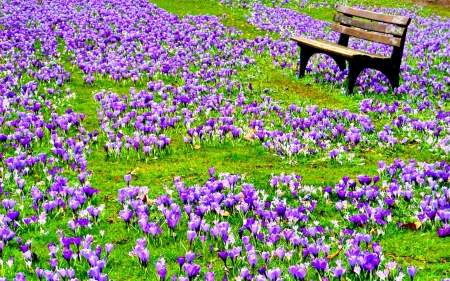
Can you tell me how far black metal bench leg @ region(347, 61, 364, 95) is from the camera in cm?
1184

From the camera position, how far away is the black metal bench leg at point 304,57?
1352 cm

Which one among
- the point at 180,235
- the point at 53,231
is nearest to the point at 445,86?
the point at 180,235

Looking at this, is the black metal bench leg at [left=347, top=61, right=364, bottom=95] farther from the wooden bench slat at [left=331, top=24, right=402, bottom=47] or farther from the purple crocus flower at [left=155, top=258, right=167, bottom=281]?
the purple crocus flower at [left=155, top=258, right=167, bottom=281]

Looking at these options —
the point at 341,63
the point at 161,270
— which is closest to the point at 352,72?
the point at 341,63

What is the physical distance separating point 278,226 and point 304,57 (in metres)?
8.56

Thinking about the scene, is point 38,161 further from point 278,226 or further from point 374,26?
point 374,26

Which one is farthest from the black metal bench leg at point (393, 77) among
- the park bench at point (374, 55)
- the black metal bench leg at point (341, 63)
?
the black metal bench leg at point (341, 63)

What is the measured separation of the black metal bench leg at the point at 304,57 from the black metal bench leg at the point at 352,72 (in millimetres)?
1687

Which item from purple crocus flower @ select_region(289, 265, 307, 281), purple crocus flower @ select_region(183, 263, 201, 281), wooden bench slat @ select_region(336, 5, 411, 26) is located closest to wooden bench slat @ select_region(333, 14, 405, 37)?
wooden bench slat @ select_region(336, 5, 411, 26)

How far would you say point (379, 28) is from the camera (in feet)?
42.7

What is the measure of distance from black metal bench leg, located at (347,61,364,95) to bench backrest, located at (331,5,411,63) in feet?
3.24

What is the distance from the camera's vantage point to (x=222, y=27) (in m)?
19.6

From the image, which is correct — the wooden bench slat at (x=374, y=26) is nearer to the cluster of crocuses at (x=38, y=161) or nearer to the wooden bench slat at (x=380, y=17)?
the wooden bench slat at (x=380, y=17)

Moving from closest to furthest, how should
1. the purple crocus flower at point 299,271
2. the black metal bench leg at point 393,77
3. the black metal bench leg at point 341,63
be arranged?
the purple crocus flower at point 299,271, the black metal bench leg at point 393,77, the black metal bench leg at point 341,63
